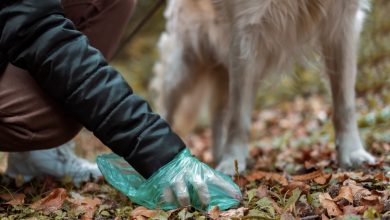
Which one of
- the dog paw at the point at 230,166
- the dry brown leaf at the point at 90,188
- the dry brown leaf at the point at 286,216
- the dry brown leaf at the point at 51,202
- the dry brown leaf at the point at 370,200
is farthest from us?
the dog paw at the point at 230,166

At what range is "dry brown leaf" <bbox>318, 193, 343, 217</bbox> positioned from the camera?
1.97 metres

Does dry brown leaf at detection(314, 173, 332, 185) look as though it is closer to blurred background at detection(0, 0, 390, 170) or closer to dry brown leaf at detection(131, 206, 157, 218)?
dry brown leaf at detection(131, 206, 157, 218)

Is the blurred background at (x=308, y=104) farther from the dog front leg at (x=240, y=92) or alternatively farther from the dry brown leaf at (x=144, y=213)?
the dry brown leaf at (x=144, y=213)

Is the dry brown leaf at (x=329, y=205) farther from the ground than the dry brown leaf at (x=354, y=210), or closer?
closer

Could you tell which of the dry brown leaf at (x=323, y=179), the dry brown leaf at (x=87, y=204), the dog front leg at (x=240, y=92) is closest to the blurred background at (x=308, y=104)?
the dog front leg at (x=240, y=92)

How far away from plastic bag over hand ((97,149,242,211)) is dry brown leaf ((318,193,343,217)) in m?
0.33

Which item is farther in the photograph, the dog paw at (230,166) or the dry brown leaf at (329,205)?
the dog paw at (230,166)

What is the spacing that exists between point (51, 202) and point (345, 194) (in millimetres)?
1225

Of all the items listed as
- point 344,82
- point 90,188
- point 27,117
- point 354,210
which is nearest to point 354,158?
point 344,82

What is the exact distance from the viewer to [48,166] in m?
3.06

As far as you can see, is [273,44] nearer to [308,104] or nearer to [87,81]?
[87,81]

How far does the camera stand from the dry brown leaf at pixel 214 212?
2076 mm

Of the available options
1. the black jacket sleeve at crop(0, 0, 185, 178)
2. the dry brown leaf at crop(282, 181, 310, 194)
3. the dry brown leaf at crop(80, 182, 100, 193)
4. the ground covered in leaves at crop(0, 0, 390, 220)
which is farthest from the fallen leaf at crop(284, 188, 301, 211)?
the dry brown leaf at crop(80, 182, 100, 193)

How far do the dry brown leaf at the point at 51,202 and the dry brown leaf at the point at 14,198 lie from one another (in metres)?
0.08
